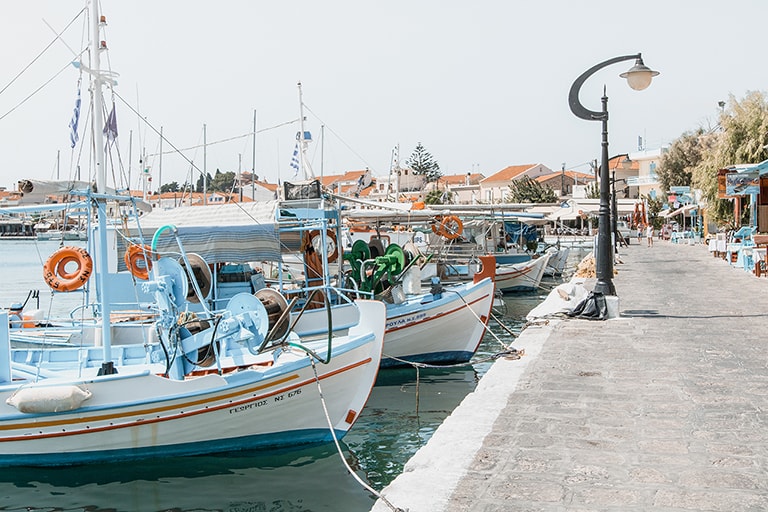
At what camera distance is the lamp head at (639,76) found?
505 inches

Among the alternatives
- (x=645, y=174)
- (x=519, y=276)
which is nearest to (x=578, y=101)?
(x=519, y=276)

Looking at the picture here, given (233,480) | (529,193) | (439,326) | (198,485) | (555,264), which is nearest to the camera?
(198,485)

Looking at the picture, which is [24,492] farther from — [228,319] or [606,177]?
[606,177]

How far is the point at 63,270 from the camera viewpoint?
11.8 m

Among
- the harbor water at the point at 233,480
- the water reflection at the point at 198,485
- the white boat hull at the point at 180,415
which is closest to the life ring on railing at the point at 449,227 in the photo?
the harbor water at the point at 233,480

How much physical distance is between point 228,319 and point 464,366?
23.6ft

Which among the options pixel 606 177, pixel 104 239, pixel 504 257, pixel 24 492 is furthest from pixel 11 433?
pixel 504 257

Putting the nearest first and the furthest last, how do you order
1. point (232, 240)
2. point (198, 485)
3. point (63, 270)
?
point (198, 485), point (63, 270), point (232, 240)

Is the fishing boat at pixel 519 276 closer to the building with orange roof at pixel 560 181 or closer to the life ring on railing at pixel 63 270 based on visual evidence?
the life ring on railing at pixel 63 270

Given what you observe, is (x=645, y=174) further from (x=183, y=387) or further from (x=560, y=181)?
(x=183, y=387)

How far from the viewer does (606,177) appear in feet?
48.0

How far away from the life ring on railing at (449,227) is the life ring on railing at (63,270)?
355 inches

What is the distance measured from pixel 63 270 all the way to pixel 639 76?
9.51 m

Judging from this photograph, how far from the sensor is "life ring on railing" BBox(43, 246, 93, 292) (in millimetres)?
11430
